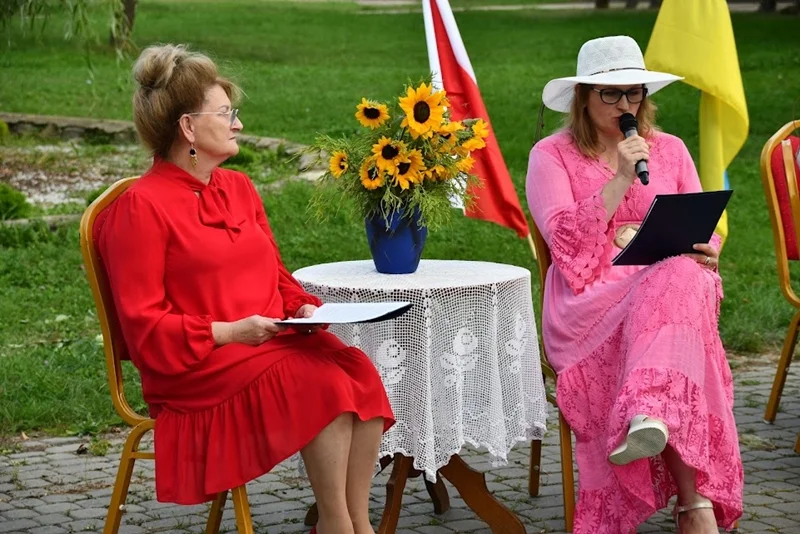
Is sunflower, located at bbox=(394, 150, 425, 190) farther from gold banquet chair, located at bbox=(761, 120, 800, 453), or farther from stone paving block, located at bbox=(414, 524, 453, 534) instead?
gold banquet chair, located at bbox=(761, 120, 800, 453)

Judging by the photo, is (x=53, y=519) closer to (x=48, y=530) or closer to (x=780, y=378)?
(x=48, y=530)

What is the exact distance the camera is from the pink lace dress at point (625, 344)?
13.6 feet

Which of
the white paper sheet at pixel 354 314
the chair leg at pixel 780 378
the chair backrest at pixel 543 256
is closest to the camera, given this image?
the white paper sheet at pixel 354 314

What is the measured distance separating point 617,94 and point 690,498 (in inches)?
58.6

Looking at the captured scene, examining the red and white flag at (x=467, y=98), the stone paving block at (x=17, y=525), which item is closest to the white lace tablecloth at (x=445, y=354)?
the stone paving block at (x=17, y=525)

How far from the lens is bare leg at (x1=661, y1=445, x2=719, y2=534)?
4137 millimetres

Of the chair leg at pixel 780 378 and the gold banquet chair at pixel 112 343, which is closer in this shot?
the gold banquet chair at pixel 112 343

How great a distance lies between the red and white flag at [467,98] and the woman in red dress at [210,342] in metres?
3.59

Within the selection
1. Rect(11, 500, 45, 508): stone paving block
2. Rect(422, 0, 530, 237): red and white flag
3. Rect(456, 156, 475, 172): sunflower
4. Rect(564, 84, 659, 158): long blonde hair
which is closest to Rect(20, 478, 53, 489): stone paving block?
Rect(11, 500, 45, 508): stone paving block

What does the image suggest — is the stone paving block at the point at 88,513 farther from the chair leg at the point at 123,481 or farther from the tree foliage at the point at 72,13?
the tree foliage at the point at 72,13

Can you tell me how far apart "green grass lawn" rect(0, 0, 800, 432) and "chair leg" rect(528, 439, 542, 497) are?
71.0 inches

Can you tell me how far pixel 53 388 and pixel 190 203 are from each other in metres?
2.79

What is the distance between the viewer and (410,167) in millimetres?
4414

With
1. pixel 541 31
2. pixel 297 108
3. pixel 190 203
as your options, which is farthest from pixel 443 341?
pixel 541 31
